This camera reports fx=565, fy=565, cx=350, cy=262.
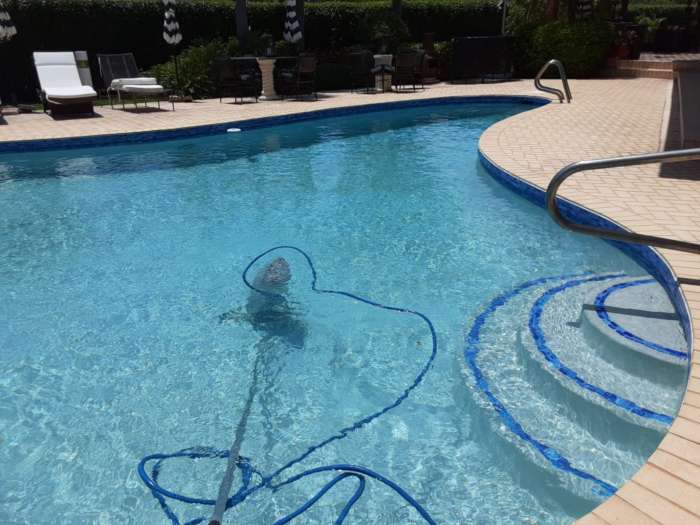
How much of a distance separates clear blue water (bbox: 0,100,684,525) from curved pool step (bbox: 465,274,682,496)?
1 cm

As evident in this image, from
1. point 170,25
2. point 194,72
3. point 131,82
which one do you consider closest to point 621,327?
point 131,82

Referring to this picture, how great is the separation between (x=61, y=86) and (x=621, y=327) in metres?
11.8

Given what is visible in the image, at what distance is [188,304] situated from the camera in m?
4.56

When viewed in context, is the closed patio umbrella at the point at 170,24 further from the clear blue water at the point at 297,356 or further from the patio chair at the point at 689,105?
the patio chair at the point at 689,105

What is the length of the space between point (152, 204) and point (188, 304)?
297 cm

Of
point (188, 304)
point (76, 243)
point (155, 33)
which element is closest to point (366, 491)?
point (188, 304)

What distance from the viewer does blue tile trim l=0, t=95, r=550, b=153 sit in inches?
359

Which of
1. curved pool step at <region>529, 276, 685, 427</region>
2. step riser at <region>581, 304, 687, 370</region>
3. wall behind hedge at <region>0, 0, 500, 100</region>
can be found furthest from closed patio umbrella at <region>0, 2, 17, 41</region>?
step riser at <region>581, 304, 687, 370</region>

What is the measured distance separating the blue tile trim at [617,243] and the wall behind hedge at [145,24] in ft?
37.1

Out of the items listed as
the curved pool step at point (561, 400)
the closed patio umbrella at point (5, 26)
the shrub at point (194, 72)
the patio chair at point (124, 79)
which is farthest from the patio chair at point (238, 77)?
the curved pool step at point (561, 400)

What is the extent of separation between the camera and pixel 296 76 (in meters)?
13.7

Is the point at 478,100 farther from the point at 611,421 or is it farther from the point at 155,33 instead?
the point at 611,421

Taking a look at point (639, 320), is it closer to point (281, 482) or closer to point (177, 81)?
point (281, 482)

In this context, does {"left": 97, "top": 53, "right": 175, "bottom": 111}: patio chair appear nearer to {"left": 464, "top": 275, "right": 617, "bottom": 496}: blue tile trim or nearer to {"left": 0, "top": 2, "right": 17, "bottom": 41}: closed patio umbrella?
{"left": 0, "top": 2, "right": 17, "bottom": 41}: closed patio umbrella
